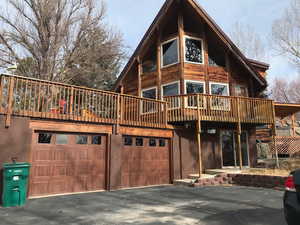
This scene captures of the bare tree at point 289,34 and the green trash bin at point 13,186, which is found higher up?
the bare tree at point 289,34

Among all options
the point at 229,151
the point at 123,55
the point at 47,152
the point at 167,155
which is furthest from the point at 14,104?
the point at 123,55

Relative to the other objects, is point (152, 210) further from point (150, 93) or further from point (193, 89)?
point (150, 93)

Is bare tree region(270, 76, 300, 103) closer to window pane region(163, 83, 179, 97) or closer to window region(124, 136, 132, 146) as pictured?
window pane region(163, 83, 179, 97)

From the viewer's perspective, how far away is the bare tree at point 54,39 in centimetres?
1392

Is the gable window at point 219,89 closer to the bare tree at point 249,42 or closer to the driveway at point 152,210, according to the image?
the driveway at point 152,210

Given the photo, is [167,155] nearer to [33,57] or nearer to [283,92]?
[33,57]

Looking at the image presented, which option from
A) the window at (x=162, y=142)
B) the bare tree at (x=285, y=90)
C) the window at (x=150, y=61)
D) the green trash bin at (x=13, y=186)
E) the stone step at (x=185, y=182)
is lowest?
the stone step at (x=185, y=182)

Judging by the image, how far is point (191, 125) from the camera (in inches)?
455

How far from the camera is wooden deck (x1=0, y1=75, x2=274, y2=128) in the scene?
23.0ft

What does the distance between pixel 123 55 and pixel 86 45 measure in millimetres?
3223

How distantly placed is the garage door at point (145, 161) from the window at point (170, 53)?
4.86 meters

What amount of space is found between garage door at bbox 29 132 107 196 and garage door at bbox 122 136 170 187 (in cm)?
103

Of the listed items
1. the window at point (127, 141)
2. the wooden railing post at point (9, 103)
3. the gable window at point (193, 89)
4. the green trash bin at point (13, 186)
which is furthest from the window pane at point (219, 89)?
the green trash bin at point (13, 186)

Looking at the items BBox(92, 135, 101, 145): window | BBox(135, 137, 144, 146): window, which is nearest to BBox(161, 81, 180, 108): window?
BBox(135, 137, 144, 146): window
